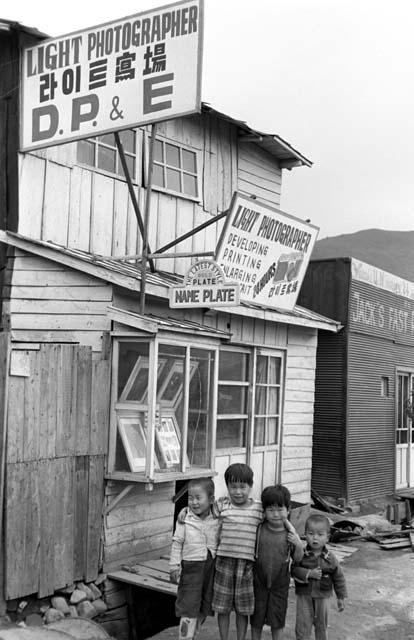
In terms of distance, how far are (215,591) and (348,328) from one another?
8.13m

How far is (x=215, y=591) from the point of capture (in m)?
6.08

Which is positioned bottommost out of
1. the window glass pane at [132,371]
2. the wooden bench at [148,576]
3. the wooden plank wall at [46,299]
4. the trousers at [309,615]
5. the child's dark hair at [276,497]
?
the wooden bench at [148,576]

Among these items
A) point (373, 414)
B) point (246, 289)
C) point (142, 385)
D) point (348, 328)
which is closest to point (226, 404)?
point (246, 289)

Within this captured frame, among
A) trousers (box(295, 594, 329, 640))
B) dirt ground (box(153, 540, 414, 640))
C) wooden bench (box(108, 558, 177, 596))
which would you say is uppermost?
trousers (box(295, 594, 329, 640))

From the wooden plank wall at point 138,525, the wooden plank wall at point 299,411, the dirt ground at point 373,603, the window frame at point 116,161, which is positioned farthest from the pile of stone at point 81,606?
the window frame at point 116,161

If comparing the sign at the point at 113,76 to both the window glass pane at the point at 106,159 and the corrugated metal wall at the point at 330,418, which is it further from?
the corrugated metal wall at the point at 330,418

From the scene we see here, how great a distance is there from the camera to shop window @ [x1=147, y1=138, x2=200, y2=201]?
10.4 m

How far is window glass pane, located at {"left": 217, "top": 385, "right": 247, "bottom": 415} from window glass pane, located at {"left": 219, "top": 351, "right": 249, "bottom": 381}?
154mm

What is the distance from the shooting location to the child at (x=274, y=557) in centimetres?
586

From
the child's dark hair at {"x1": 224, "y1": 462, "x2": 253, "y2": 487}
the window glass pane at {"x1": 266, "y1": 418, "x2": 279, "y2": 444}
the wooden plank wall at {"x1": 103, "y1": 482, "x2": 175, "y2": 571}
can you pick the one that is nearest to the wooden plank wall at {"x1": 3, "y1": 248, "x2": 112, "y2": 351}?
the wooden plank wall at {"x1": 103, "y1": 482, "x2": 175, "y2": 571}

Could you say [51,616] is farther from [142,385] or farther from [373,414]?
[373,414]

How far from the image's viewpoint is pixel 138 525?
28.5 ft

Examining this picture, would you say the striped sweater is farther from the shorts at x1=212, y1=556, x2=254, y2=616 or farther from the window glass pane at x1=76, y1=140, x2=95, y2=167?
the window glass pane at x1=76, y1=140, x2=95, y2=167

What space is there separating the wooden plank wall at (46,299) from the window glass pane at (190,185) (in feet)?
9.43
